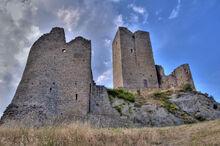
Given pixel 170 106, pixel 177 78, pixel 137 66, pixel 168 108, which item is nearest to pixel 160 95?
pixel 170 106

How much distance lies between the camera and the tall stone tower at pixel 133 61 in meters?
24.7

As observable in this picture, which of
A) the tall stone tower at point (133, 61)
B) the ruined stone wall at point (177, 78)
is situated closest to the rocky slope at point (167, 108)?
the ruined stone wall at point (177, 78)

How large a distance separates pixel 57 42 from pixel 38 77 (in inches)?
136

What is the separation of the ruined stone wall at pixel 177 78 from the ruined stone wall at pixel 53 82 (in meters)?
14.3

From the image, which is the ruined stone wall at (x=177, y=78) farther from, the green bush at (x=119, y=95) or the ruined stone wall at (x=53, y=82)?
the ruined stone wall at (x=53, y=82)

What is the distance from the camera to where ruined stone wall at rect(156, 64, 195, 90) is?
68.4ft

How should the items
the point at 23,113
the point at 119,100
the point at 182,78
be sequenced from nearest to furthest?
the point at 23,113
the point at 119,100
the point at 182,78

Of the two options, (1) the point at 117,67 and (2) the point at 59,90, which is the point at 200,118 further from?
(1) the point at 117,67

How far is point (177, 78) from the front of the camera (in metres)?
22.8

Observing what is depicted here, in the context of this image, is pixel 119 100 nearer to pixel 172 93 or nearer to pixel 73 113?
pixel 73 113

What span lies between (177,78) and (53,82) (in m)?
18.0

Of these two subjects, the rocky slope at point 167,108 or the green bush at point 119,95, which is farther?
the green bush at point 119,95

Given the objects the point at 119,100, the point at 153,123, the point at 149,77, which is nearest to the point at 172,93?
the point at 153,123

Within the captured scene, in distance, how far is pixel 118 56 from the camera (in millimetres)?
27219
